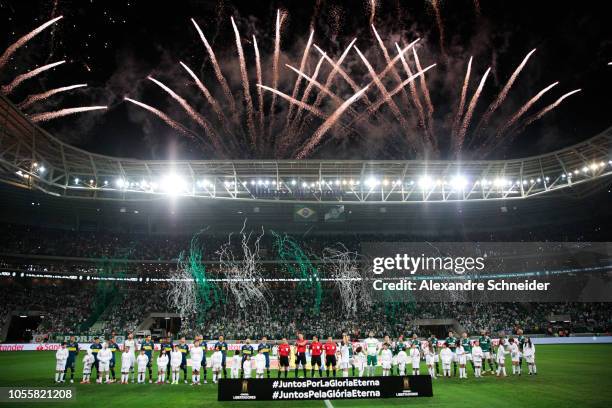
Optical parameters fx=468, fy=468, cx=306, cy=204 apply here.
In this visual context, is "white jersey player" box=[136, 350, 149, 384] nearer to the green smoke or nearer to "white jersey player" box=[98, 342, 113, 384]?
"white jersey player" box=[98, 342, 113, 384]

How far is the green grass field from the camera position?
46.5 ft

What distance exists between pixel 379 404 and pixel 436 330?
1440 inches

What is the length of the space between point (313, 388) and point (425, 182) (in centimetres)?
2067

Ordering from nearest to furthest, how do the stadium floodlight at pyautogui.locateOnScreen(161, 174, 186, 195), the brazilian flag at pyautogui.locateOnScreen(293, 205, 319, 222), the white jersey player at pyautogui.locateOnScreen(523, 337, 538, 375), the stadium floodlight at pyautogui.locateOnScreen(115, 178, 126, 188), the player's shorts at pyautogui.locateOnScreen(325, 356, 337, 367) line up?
the player's shorts at pyautogui.locateOnScreen(325, 356, 337, 367)
the white jersey player at pyautogui.locateOnScreen(523, 337, 538, 375)
the stadium floodlight at pyautogui.locateOnScreen(161, 174, 186, 195)
the stadium floodlight at pyautogui.locateOnScreen(115, 178, 126, 188)
the brazilian flag at pyautogui.locateOnScreen(293, 205, 319, 222)

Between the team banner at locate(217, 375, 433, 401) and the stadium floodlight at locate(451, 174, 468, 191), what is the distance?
20026mm

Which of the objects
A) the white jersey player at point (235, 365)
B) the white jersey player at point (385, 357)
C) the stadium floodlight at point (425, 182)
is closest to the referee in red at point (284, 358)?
the white jersey player at point (235, 365)

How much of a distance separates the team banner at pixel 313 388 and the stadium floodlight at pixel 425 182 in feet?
62.7

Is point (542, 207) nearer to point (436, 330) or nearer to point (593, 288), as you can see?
point (593, 288)

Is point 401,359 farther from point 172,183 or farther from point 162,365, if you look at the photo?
point 172,183

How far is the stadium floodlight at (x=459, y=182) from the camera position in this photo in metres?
31.8

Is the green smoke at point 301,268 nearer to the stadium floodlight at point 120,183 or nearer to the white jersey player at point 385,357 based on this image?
the stadium floodlight at point 120,183

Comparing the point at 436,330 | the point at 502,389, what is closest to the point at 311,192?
the point at 502,389

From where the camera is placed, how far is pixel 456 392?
1611 centimetres

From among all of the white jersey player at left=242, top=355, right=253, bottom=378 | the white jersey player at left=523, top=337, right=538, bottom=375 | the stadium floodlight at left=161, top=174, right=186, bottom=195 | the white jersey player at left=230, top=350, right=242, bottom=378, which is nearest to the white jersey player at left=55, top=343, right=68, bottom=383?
the white jersey player at left=230, top=350, right=242, bottom=378
